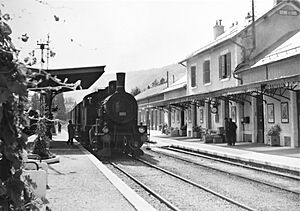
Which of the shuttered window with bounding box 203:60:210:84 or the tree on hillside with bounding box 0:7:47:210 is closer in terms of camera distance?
the tree on hillside with bounding box 0:7:47:210

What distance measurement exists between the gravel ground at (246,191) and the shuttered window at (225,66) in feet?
43.5

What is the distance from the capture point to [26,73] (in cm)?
172

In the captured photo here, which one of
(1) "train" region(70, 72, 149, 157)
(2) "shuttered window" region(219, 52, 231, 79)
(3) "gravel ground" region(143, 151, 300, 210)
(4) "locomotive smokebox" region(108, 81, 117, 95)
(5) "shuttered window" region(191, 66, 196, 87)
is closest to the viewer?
(3) "gravel ground" region(143, 151, 300, 210)

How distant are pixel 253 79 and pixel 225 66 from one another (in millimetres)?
3969

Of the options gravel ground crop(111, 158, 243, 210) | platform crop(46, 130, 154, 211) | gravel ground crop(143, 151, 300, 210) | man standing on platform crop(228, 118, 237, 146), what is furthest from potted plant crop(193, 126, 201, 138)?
platform crop(46, 130, 154, 211)

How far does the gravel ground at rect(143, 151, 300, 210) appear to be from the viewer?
269 inches

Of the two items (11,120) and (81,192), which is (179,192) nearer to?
(81,192)

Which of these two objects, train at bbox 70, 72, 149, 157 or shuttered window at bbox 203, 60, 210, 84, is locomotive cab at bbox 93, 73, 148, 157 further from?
shuttered window at bbox 203, 60, 210, 84

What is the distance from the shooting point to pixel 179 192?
8031mm

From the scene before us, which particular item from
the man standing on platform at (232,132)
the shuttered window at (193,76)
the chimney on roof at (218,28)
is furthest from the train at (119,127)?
the chimney on roof at (218,28)

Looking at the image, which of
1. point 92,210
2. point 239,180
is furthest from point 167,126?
point 92,210

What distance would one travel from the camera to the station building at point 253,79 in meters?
16.5

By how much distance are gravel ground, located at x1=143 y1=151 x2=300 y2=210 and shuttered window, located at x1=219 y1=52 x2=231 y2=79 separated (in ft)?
43.5

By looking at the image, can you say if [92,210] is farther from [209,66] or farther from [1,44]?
[209,66]
